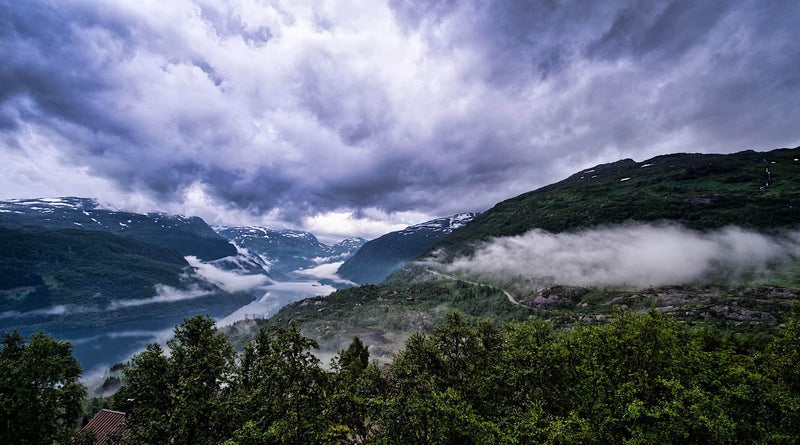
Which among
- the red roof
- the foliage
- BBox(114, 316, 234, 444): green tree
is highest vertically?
BBox(114, 316, 234, 444): green tree

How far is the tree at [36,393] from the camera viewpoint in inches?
854

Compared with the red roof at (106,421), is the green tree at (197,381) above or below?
above

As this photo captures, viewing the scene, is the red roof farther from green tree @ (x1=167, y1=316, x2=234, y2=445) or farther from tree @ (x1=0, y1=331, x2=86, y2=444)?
green tree @ (x1=167, y1=316, x2=234, y2=445)

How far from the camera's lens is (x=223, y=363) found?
26.3 meters

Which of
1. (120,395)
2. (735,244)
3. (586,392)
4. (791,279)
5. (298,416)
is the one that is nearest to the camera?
(298,416)

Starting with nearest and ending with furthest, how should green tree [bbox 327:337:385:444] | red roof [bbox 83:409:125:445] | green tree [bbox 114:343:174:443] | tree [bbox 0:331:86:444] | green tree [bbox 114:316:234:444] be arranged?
1. green tree [bbox 114:316:234:444]
2. green tree [bbox 327:337:385:444]
3. tree [bbox 0:331:86:444]
4. green tree [bbox 114:343:174:443]
5. red roof [bbox 83:409:125:445]

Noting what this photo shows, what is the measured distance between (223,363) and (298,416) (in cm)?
1045

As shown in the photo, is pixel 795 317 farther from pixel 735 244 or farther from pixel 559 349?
pixel 735 244

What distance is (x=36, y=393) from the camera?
2283cm

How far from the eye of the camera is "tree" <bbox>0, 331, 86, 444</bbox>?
21703 mm

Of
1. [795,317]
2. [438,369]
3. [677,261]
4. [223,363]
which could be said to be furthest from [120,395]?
[677,261]

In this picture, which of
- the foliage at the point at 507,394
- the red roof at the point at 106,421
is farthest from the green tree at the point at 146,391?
the red roof at the point at 106,421

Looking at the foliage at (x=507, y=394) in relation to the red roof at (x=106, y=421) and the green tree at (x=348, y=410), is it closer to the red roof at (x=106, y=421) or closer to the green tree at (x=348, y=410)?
the green tree at (x=348, y=410)

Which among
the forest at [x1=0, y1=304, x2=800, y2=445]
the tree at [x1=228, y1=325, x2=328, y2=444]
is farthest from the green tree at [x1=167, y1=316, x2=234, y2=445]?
the tree at [x1=228, y1=325, x2=328, y2=444]
